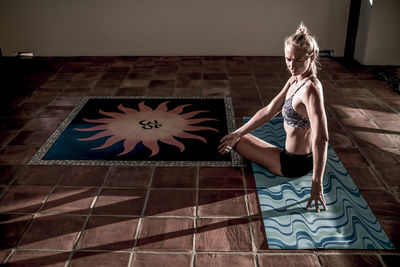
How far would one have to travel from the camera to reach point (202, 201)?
2.57 metres

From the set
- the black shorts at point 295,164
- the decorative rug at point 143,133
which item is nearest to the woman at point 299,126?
the black shorts at point 295,164

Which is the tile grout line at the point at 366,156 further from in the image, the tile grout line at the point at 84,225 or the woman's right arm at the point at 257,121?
the tile grout line at the point at 84,225

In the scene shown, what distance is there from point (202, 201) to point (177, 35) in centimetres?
405

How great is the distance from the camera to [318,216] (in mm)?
2395

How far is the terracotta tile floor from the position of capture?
2.11 meters

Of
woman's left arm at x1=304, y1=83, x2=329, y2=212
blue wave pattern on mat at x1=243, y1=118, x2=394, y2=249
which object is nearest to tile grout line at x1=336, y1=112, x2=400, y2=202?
blue wave pattern on mat at x1=243, y1=118, x2=394, y2=249

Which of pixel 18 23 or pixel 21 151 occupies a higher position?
pixel 18 23

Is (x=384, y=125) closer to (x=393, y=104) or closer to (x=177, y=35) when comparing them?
(x=393, y=104)

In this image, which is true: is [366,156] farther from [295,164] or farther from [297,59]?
[297,59]

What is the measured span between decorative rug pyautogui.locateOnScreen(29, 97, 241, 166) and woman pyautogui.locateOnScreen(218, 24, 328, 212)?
32 centimetres

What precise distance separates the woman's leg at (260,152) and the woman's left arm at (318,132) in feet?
1.59

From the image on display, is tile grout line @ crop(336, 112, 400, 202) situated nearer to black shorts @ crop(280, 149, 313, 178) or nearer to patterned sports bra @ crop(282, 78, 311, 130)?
black shorts @ crop(280, 149, 313, 178)

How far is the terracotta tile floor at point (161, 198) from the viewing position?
2113mm

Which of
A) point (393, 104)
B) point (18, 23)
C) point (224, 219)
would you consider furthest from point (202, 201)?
point (18, 23)
